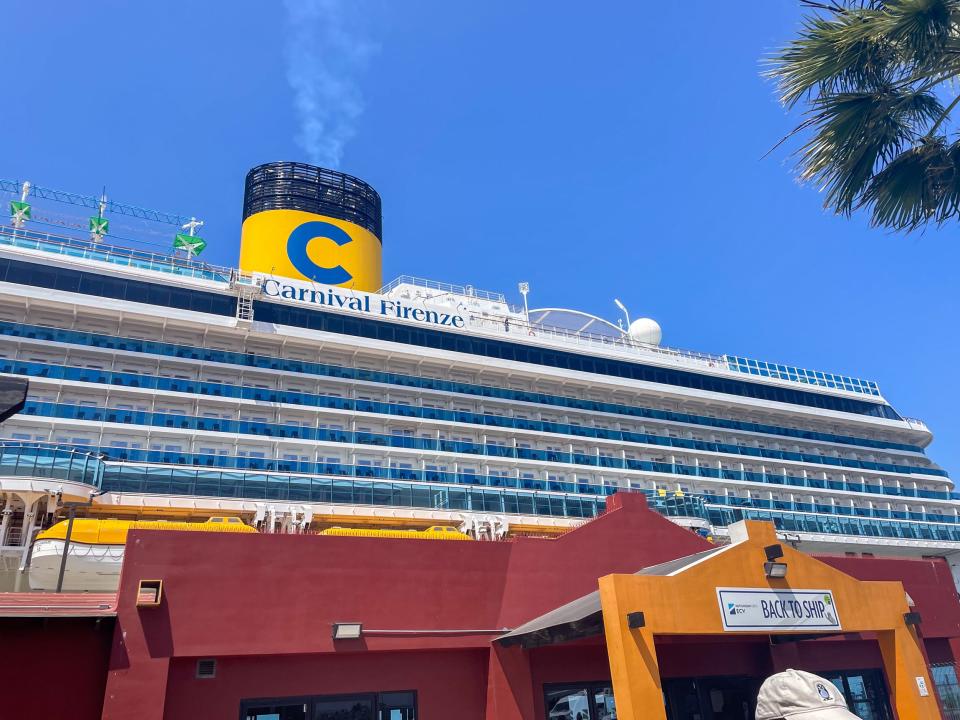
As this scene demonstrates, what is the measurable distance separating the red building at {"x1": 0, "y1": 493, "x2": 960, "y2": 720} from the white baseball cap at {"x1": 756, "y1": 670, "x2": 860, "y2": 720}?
434 inches

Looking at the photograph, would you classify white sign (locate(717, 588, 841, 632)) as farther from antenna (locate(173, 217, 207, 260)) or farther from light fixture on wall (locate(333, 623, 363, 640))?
antenna (locate(173, 217, 207, 260))

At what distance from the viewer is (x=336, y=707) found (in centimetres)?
1461

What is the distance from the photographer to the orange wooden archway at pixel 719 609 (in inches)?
488

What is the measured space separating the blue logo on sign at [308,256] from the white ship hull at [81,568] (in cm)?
2413

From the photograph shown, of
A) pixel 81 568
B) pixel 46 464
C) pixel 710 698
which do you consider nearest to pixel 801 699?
pixel 710 698

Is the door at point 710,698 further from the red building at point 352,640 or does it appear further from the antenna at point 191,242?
the antenna at point 191,242

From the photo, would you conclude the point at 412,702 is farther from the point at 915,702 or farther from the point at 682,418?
the point at 682,418

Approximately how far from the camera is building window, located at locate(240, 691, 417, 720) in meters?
14.1

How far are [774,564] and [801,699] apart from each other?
12.3 meters

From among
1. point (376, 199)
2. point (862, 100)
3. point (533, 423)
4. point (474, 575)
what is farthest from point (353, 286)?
point (862, 100)

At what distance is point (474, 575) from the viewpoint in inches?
642

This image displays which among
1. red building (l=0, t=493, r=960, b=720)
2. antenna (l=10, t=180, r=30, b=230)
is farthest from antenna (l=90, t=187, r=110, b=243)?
red building (l=0, t=493, r=960, b=720)

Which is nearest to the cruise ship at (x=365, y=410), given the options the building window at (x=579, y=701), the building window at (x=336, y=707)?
the building window at (x=336, y=707)

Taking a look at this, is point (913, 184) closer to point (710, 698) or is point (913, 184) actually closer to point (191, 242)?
point (710, 698)
